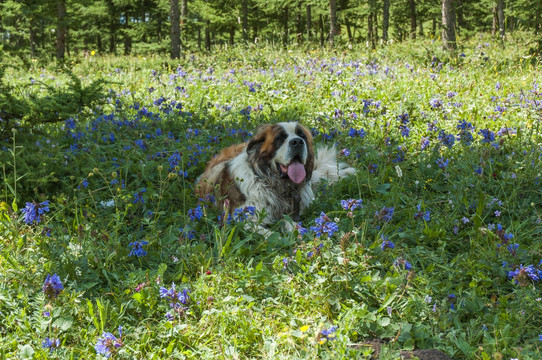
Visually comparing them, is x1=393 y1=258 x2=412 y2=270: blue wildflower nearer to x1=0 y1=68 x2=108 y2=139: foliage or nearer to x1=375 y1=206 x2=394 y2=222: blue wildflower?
x1=375 y1=206 x2=394 y2=222: blue wildflower

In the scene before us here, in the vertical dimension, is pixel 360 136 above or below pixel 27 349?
above

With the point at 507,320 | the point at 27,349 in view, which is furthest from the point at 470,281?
the point at 27,349

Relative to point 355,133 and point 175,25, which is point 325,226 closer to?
point 355,133

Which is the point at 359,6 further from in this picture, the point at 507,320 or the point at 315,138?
the point at 507,320

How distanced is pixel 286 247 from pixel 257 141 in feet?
4.25

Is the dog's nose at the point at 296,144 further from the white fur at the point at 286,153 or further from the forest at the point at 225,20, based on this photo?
the forest at the point at 225,20

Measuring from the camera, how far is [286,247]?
372 centimetres

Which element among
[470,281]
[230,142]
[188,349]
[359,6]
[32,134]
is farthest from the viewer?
[359,6]

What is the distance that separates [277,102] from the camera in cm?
780

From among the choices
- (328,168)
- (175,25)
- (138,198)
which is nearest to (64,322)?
(138,198)

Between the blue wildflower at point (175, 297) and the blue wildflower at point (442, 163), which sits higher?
the blue wildflower at point (442, 163)

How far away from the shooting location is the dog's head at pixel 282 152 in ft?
14.2

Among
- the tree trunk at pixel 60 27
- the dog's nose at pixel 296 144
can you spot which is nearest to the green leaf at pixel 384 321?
the dog's nose at pixel 296 144

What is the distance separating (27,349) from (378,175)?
3.79m
